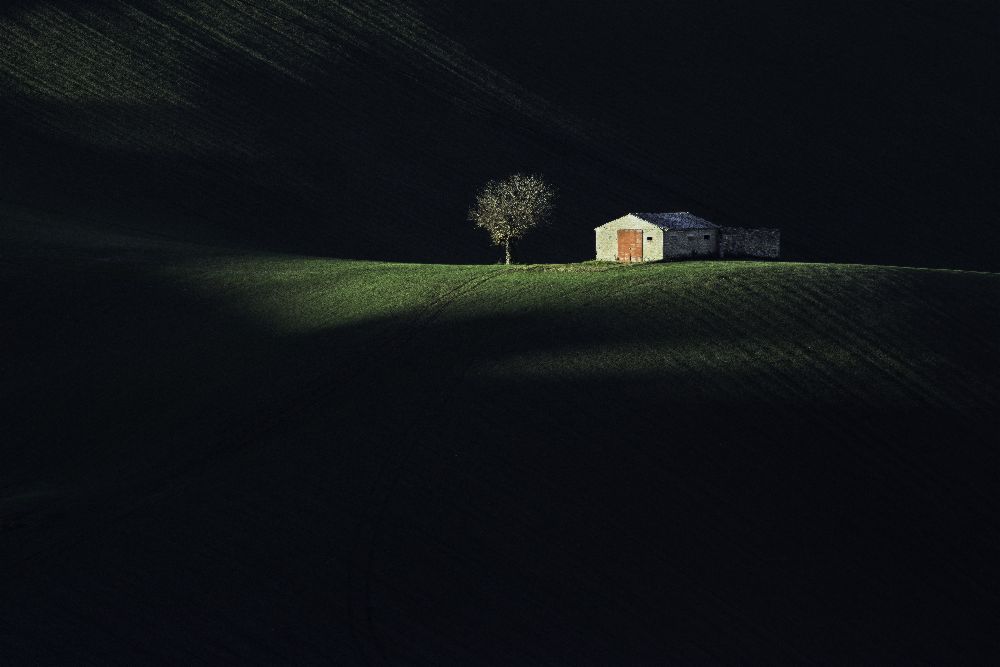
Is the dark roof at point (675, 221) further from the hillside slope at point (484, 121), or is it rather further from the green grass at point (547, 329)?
the hillside slope at point (484, 121)

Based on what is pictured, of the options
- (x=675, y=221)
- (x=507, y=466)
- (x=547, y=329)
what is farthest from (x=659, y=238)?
(x=507, y=466)

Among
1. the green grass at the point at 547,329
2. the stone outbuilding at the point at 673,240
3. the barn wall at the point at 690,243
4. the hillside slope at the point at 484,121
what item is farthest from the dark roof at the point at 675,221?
the hillside slope at the point at 484,121

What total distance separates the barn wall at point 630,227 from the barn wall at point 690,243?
13.2 inches

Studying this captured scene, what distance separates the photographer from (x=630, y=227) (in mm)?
60125

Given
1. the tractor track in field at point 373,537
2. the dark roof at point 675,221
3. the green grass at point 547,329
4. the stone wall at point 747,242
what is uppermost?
the dark roof at point 675,221

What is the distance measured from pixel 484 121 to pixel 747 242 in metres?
33.1

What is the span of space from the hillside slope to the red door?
61.7ft

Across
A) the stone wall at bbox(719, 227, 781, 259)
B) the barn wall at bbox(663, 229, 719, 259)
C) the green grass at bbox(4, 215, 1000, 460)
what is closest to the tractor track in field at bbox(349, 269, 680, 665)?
the green grass at bbox(4, 215, 1000, 460)

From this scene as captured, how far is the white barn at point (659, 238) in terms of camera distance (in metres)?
59.2

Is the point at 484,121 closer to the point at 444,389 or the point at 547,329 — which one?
the point at 547,329

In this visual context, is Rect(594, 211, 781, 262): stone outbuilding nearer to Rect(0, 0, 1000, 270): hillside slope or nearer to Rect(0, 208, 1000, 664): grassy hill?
Rect(0, 208, 1000, 664): grassy hill

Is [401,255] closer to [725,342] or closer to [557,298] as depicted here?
[557,298]

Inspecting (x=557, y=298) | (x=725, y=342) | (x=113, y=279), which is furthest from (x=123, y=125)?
(x=725, y=342)

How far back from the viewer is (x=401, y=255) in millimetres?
78125
